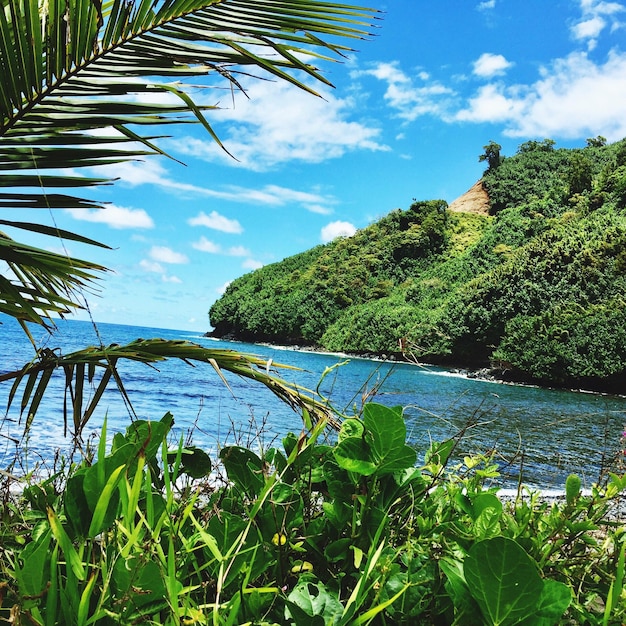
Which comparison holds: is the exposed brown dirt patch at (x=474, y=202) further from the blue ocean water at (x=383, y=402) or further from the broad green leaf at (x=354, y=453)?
the broad green leaf at (x=354, y=453)

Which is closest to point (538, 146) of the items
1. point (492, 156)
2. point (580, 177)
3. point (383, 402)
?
point (492, 156)

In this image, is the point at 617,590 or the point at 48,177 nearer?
the point at 617,590

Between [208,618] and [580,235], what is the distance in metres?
46.0

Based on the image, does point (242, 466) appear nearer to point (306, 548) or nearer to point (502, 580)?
point (306, 548)

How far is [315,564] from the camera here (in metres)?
1.02

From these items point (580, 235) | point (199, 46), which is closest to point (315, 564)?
point (199, 46)

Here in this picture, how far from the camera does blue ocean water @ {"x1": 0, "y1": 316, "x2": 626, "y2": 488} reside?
4.66 ft

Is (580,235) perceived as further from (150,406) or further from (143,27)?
(143,27)

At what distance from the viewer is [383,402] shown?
16.8m

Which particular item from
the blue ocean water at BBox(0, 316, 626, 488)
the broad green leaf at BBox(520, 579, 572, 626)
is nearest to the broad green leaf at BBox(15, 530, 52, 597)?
the blue ocean water at BBox(0, 316, 626, 488)

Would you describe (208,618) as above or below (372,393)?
below

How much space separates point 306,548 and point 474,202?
88.5 meters

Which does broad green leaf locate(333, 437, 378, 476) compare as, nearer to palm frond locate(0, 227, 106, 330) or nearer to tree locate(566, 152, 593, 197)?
palm frond locate(0, 227, 106, 330)

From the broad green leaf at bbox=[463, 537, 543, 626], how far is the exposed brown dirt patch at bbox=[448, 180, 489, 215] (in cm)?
8561
